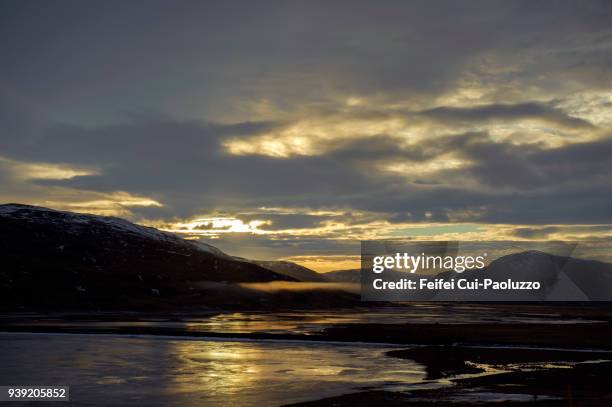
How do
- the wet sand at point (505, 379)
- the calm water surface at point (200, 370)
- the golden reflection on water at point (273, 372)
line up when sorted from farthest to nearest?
the golden reflection on water at point (273, 372)
the calm water surface at point (200, 370)
the wet sand at point (505, 379)

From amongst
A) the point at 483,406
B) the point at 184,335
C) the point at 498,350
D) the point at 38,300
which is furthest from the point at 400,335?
the point at 38,300

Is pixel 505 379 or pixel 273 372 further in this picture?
pixel 273 372

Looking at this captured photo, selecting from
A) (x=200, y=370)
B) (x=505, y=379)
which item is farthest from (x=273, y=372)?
(x=505, y=379)

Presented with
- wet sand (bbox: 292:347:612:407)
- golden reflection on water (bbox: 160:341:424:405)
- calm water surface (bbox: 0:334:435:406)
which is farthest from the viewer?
golden reflection on water (bbox: 160:341:424:405)

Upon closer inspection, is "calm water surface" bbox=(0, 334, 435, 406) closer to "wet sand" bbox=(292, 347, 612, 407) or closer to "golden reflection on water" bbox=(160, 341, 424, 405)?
"golden reflection on water" bbox=(160, 341, 424, 405)

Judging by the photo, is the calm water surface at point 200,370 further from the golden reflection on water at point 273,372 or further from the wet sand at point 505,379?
the wet sand at point 505,379

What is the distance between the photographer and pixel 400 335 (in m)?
83.3

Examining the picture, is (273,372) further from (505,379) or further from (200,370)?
(505,379)

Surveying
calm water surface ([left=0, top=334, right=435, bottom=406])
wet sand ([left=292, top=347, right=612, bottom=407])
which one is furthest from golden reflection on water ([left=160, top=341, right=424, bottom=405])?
wet sand ([left=292, top=347, right=612, bottom=407])

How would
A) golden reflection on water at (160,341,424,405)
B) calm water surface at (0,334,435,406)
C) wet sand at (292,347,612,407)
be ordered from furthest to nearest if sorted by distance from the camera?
golden reflection on water at (160,341,424,405)
calm water surface at (0,334,435,406)
wet sand at (292,347,612,407)

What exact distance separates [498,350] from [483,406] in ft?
111

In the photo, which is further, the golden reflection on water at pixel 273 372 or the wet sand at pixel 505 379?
the golden reflection on water at pixel 273 372

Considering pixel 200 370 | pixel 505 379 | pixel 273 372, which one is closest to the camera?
pixel 505 379

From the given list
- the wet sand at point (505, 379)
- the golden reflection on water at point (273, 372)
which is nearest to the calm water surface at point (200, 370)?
the golden reflection on water at point (273, 372)
